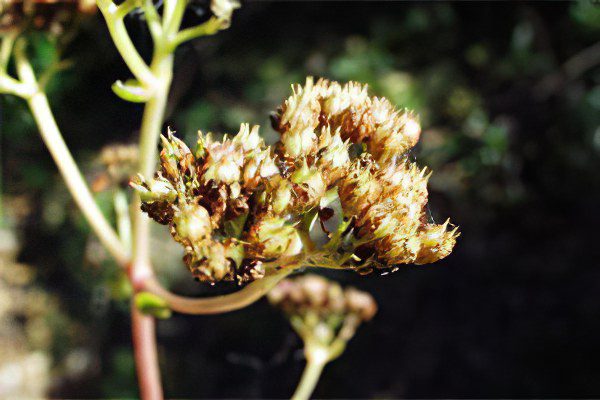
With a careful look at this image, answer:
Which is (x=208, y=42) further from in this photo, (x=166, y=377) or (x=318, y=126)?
(x=318, y=126)

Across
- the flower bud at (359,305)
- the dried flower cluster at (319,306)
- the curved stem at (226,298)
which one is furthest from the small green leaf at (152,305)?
the flower bud at (359,305)

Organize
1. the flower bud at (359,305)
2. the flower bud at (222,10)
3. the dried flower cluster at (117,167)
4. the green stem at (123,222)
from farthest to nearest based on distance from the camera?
the flower bud at (359,305)
the dried flower cluster at (117,167)
the green stem at (123,222)
the flower bud at (222,10)

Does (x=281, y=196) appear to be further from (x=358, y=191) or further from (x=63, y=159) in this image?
(x=63, y=159)

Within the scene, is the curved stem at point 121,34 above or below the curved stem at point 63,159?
above

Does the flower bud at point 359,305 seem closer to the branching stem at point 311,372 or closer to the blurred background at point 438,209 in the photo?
the branching stem at point 311,372

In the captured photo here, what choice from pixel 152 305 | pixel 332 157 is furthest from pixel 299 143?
pixel 152 305

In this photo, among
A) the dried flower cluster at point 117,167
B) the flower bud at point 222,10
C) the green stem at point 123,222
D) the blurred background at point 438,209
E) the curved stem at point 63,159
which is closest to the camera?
the flower bud at point 222,10

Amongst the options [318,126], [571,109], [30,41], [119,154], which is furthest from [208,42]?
[318,126]
